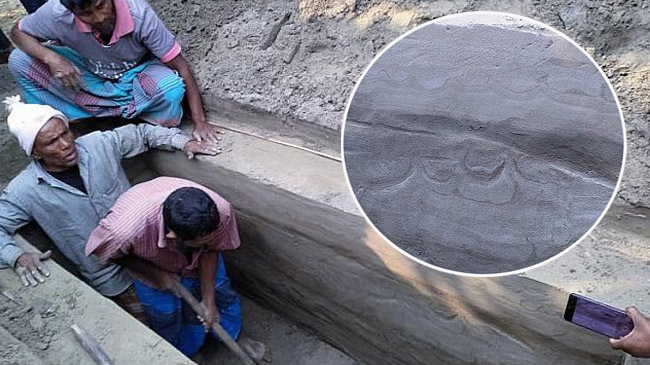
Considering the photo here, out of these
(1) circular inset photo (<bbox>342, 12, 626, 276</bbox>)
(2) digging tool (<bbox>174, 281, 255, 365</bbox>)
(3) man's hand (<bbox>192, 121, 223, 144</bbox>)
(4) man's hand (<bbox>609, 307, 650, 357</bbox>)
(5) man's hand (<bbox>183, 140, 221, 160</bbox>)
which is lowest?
(2) digging tool (<bbox>174, 281, 255, 365</bbox>)

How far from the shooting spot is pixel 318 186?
2840 millimetres

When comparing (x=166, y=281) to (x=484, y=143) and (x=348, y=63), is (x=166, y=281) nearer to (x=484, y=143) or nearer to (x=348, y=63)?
(x=348, y=63)

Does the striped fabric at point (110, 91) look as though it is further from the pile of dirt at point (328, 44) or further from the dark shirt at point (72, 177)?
the dark shirt at point (72, 177)

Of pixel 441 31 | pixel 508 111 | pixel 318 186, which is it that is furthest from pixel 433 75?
pixel 318 186

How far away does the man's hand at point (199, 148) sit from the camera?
10.3 feet

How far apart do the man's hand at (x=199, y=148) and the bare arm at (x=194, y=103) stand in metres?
0.06

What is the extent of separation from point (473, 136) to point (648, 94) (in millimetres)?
974

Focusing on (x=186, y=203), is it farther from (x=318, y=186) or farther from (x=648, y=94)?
(x=648, y=94)

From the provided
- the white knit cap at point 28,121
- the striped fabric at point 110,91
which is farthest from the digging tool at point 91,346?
the striped fabric at point 110,91

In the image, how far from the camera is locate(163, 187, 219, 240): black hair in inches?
95.5

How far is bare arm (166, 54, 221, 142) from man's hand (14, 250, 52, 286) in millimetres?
963

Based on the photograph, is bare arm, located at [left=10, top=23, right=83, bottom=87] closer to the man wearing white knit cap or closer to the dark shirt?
the man wearing white knit cap

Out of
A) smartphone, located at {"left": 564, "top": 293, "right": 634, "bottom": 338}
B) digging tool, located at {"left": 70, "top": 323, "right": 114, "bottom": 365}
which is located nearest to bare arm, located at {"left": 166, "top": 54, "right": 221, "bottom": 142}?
digging tool, located at {"left": 70, "top": 323, "right": 114, "bottom": 365}

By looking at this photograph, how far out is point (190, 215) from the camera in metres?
2.43
